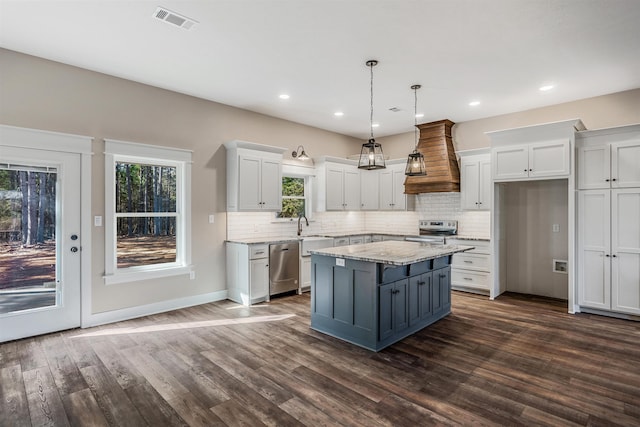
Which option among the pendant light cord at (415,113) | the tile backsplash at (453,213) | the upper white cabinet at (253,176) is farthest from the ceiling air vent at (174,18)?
the tile backsplash at (453,213)

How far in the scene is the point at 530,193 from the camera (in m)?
5.65

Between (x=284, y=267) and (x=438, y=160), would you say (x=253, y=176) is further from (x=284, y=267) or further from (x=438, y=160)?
(x=438, y=160)

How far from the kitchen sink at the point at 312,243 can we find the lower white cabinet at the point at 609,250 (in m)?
3.66

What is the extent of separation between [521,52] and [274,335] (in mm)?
3989

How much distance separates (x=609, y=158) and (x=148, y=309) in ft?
20.5

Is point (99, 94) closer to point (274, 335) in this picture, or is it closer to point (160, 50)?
point (160, 50)

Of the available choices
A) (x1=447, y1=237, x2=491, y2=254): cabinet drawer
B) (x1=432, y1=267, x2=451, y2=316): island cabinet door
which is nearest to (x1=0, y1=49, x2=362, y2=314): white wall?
(x1=432, y1=267, x2=451, y2=316): island cabinet door

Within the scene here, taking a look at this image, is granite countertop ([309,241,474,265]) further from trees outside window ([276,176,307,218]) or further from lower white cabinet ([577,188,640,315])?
trees outside window ([276,176,307,218])

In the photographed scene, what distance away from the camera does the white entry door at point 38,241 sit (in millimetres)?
3625

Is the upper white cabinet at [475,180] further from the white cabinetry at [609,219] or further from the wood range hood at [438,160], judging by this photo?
the white cabinetry at [609,219]

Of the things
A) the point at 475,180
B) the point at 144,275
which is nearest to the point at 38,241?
the point at 144,275

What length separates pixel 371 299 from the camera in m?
3.38

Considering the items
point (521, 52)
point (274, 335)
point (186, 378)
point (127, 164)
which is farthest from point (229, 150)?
point (521, 52)

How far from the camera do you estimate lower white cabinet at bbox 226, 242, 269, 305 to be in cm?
499
